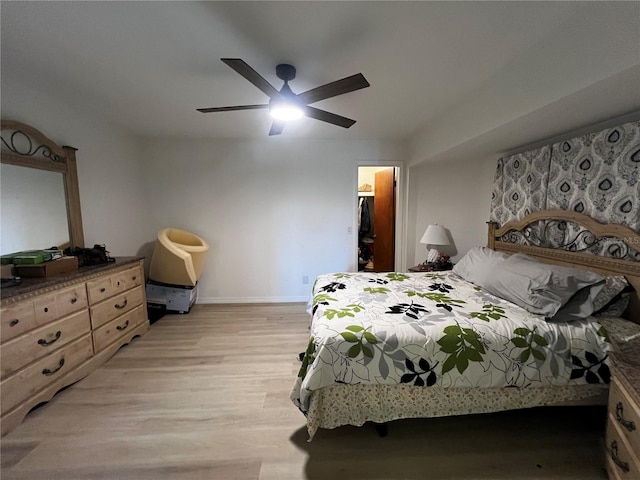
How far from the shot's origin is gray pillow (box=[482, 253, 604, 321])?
1.52 meters

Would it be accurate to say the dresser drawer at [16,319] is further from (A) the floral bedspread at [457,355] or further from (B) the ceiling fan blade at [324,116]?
(B) the ceiling fan blade at [324,116]

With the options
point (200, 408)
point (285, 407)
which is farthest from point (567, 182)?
point (200, 408)

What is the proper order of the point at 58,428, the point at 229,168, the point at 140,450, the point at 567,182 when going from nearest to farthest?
the point at 140,450, the point at 58,428, the point at 567,182, the point at 229,168

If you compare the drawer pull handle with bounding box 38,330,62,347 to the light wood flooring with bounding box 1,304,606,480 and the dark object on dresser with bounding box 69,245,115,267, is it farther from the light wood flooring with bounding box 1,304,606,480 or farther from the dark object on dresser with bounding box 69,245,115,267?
the dark object on dresser with bounding box 69,245,115,267

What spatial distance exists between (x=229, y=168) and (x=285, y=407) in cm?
304

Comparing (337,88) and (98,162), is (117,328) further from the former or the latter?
(337,88)

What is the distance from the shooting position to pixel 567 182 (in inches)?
77.6

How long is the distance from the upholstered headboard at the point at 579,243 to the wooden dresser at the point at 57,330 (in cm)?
385

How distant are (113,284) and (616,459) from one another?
3.57 meters

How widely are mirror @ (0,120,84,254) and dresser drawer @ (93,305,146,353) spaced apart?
85 cm

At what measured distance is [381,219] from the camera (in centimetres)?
452

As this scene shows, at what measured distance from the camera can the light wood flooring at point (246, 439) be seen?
131cm

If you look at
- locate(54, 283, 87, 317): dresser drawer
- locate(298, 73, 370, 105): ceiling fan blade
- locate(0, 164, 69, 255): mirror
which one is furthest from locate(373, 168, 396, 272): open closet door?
locate(0, 164, 69, 255): mirror

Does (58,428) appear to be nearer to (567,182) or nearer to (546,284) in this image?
(546,284)
